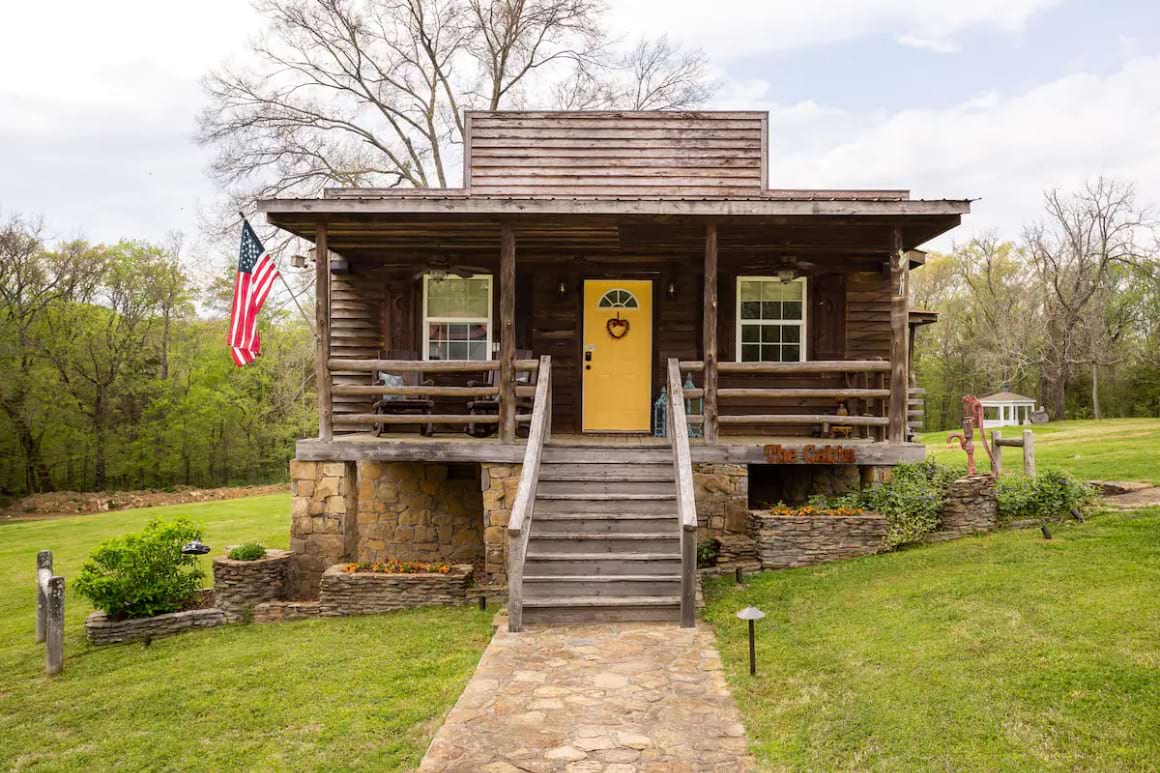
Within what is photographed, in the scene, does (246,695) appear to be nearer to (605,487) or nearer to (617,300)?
(605,487)

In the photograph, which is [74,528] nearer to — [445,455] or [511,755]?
[445,455]

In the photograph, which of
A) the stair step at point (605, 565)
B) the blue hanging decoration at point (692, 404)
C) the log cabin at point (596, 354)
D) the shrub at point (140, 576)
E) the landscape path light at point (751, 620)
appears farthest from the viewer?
the blue hanging decoration at point (692, 404)

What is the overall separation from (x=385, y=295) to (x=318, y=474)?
3.15 meters

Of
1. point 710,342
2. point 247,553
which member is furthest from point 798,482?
point 247,553

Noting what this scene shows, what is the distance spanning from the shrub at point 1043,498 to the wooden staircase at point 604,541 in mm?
3919

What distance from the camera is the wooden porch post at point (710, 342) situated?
9438mm

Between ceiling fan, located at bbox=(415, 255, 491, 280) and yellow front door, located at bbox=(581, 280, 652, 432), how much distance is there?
5.34 ft

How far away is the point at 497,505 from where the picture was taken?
30.6 feet

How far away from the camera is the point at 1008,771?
13.2ft

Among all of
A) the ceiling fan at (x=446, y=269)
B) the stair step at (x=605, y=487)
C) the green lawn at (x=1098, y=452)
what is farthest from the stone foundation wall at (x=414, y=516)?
the green lawn at (x=1098, y=452)

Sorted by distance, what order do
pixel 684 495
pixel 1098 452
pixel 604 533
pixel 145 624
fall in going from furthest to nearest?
pixel 1098 452 < pixel 145 624 < pixel 604 533 < pixel 684 495

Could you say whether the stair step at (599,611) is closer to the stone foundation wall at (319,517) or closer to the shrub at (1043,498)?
the stone foundation wall at (319,517)

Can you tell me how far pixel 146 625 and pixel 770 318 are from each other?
8.71 meters

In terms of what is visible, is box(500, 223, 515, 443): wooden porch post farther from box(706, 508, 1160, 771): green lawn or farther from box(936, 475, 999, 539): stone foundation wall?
box(936, 475, 999, 539): stone foundation wall
